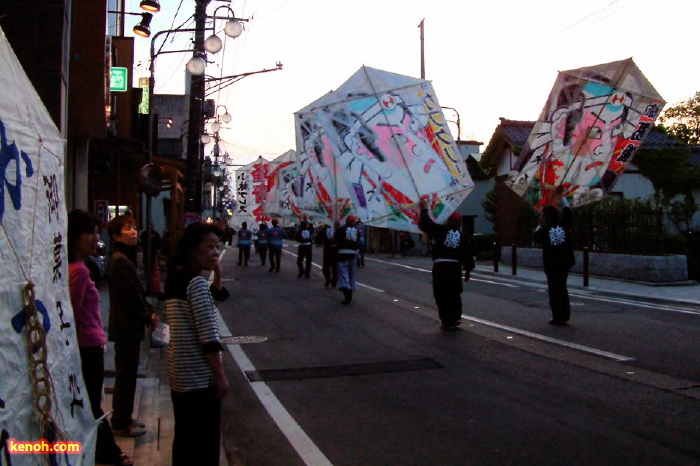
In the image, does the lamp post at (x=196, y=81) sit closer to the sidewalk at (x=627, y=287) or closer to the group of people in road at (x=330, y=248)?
the group of people in road at (x=330, y=248)

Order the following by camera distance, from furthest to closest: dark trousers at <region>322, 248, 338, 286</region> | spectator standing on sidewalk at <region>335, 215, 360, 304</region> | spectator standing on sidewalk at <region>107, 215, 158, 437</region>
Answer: dark trousers at <region>322, 248, 338, 286</region> → spectator standing on sidewalk at <region>335, 215, 360, 304</region> → spectator standing on sidewalk at <region>107, 215, 158, 437</region>

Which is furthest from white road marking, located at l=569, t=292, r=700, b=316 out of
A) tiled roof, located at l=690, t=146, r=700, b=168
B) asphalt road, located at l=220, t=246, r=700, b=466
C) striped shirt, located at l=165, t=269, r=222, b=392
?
tiled roof, located at l=690, t=146, r=700, b=168

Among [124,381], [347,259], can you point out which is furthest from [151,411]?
[347,259]

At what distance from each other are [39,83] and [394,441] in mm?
5458

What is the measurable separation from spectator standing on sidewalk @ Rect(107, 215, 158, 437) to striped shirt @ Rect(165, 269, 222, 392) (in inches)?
65.8

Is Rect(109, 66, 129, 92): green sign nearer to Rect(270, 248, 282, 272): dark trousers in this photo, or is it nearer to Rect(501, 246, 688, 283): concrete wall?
Rect(270, 248, 282, 272): dark trousers

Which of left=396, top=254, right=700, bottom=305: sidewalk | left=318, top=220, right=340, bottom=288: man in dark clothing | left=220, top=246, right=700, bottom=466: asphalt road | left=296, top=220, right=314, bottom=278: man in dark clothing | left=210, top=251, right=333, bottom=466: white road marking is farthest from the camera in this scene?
left=296, top=220, right=314, bottom=278: man in dark clothing

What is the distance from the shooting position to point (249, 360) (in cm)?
888

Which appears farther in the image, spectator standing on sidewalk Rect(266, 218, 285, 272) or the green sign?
spectator standing on sidewalk Rect(266, 218, 285, 272)

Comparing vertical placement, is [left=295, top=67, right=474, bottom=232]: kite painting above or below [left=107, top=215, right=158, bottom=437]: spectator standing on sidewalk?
above

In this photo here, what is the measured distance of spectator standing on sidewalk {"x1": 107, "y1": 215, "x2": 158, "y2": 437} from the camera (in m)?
5.48

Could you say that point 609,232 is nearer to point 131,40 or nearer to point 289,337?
point 289,337

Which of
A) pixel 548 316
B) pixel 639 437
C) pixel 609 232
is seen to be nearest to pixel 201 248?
pixel 639 437
